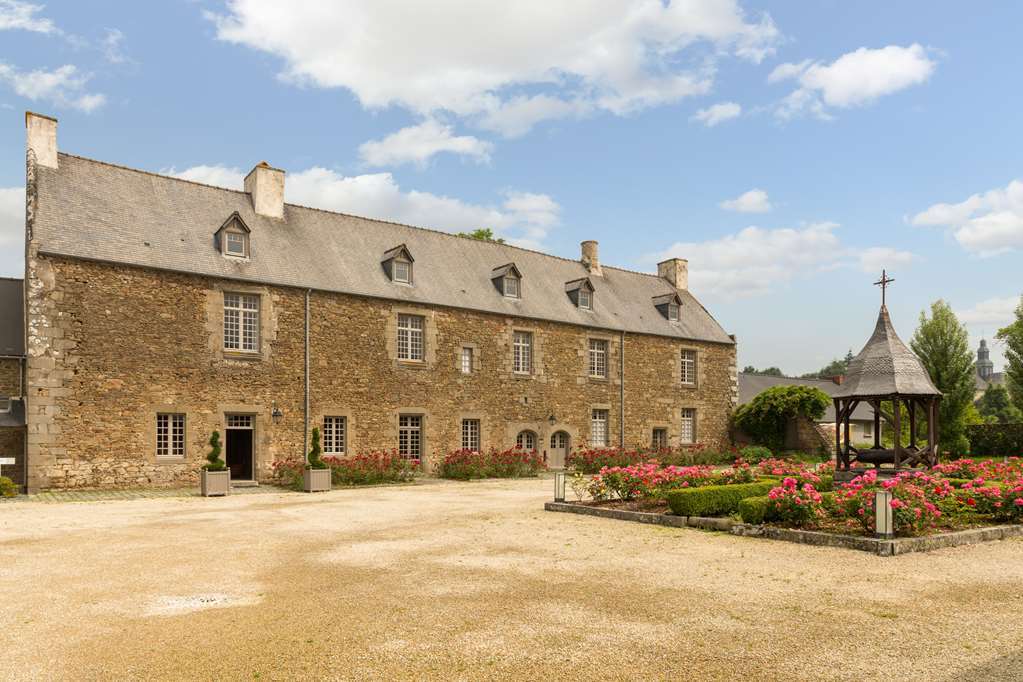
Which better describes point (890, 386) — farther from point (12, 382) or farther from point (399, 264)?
point (12, 382)

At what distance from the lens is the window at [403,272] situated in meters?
25.8

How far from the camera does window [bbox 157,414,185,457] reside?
20.7 m

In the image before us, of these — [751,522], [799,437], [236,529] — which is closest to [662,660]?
[751,522]

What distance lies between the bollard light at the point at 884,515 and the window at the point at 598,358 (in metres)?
19.7

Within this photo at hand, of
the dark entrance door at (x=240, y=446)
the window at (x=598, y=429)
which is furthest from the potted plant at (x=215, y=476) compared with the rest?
the window at (x=598, y=429)

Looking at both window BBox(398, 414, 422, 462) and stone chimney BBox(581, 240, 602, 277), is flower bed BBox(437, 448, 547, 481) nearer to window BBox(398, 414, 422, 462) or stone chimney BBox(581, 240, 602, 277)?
window BBox(398, 414, 422, 462)

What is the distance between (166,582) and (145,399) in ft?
43.1

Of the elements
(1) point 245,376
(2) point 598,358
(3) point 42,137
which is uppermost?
(3) point 42,137

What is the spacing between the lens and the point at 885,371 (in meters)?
16.0

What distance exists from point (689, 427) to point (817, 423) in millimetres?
5825

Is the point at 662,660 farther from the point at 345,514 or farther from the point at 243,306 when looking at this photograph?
the point at 243,306

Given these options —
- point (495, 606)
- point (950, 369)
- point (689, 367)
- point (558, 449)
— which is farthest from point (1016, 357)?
point (495, 606)

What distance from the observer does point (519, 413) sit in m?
27.7

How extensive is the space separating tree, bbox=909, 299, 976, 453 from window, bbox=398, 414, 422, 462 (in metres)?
20.3
